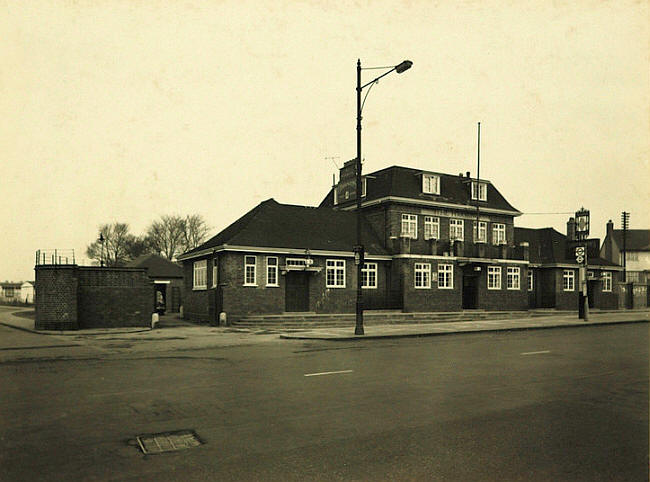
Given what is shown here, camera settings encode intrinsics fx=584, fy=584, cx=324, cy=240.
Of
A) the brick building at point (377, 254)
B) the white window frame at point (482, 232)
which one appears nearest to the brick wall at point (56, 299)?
the brick building at point (377, 254)

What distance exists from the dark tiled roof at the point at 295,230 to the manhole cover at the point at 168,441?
2417 centimetres

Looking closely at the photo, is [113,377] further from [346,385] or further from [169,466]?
[169,466]

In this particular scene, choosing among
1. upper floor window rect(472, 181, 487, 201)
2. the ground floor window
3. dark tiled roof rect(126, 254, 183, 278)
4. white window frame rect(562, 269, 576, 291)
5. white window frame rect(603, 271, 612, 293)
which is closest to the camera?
the ground floor window

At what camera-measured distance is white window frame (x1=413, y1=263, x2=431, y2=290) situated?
3756cm

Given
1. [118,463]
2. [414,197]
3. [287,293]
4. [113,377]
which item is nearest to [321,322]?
[287,293]

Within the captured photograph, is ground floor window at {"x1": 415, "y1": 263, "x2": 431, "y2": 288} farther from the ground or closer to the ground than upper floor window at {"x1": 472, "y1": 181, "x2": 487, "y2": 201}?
closer to the ground

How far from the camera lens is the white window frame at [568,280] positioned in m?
47.8

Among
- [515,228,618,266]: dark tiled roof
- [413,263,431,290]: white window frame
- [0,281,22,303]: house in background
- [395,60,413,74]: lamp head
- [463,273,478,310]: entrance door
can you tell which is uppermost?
[395,60,413,74]: lamp head

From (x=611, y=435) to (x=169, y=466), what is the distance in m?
5.09

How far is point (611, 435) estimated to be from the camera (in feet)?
22.8

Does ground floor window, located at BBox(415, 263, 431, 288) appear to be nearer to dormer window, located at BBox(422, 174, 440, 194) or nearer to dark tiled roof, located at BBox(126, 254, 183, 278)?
dormer window, located at BBox(422, 174, 440, 194)

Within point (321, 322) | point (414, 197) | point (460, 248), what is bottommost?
point (321, 322)

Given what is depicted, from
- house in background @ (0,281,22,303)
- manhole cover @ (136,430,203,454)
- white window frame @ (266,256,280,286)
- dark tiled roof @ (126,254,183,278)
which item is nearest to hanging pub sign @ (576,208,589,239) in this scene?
white window frame @ (266,256,280,286)

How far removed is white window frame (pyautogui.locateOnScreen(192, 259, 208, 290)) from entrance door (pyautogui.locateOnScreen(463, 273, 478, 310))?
18259 mm
